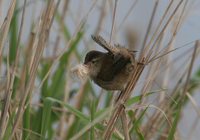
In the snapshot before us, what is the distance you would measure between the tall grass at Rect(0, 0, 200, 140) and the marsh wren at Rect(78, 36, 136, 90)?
1.2 inches

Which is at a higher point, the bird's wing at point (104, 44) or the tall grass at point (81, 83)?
the bird's wing at point (104, 44)

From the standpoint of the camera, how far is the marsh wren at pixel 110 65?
48.4 inches

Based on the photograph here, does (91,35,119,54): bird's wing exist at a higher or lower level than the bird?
higher

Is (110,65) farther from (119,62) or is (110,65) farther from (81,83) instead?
(81,83)

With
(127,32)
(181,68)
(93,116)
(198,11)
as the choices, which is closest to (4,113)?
(93,116)

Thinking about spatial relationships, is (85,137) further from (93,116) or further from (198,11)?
(198,11)

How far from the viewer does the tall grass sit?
126 centimetres

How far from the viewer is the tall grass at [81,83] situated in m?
1.26

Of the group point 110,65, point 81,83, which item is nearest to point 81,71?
point 110,65

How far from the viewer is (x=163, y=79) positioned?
2.10 m

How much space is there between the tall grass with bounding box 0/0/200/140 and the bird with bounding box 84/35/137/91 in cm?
3

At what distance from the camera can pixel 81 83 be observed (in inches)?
85.3

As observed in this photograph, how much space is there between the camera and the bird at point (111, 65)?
1.23 meters

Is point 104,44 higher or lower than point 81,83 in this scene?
higher
